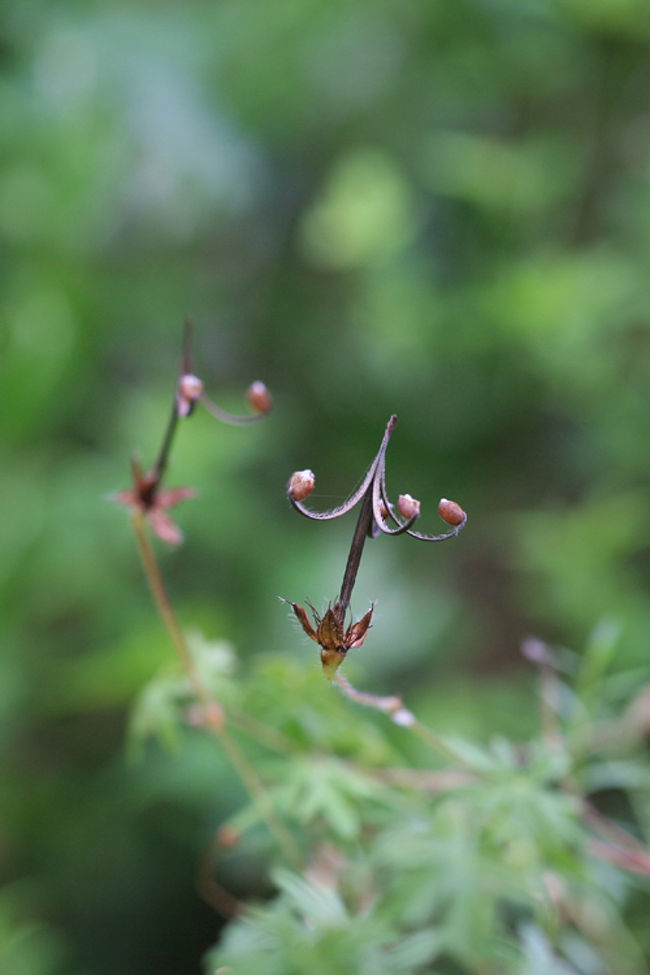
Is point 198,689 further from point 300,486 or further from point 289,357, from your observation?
point 289,357

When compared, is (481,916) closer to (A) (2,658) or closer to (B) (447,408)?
(A) (2,658)

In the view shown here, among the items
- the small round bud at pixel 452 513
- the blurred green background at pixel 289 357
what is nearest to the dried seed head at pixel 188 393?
the small round bud at pixel 452 513

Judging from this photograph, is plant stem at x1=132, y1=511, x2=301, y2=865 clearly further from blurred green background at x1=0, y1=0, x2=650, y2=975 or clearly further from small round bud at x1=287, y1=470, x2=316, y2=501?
blurred green background at x1=0, y1=0, x2=650, y2=975

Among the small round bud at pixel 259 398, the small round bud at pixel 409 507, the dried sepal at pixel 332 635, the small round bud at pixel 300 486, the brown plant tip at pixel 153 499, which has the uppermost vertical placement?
the small round bud at pixel 409 507

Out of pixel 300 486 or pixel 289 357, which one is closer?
pixel 300 486

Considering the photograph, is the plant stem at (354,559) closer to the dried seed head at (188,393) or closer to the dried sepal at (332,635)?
the dried sepal at (332,635)

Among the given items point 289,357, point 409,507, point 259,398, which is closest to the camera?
point 409,507

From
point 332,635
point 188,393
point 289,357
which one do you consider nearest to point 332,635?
point 332,635
